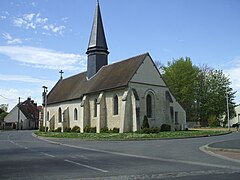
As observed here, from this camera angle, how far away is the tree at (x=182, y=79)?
60906mm

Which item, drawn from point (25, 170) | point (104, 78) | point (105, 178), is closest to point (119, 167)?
point (105, 178)

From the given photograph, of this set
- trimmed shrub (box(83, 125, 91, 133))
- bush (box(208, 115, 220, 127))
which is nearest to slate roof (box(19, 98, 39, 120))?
trimmed shrub (box(83, 125, 91, 133))

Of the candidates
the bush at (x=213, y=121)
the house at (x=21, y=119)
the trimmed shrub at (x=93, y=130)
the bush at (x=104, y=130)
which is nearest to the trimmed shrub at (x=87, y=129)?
the trimmed shrub at (x=93, y=130)

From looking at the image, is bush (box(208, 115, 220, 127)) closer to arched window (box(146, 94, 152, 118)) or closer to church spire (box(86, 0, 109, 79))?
arched window (box(146, 94, 152, 118))

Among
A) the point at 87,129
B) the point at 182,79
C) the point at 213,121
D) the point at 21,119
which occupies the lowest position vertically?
the point at 87,129

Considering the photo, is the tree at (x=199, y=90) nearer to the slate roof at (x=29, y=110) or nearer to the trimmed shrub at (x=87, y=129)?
the trimmed shrub at (x=87, y=129)

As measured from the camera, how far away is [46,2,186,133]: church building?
36.3 meters

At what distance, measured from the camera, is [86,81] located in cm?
4716

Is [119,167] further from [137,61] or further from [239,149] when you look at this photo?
[137,61]

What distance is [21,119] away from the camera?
79875mm

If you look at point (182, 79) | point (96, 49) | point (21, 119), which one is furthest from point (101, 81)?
point (21, 119)

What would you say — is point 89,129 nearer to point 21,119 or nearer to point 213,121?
point 213,121

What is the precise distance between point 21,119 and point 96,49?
43.5m

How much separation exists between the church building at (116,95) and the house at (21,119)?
3477cm
